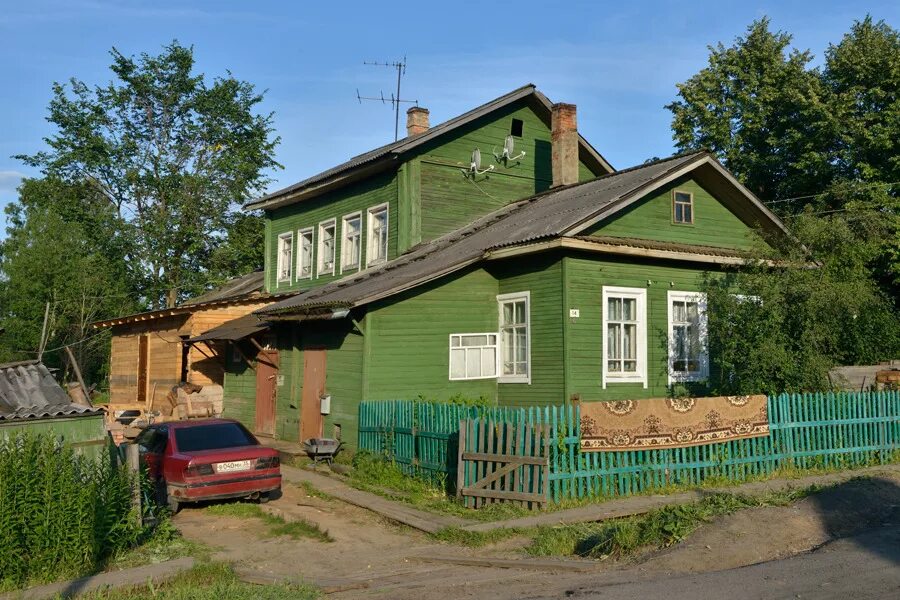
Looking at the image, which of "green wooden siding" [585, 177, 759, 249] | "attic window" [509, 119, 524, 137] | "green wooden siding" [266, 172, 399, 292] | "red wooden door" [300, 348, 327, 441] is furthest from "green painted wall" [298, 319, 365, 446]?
"attic window" [509, 119, 524, 137]

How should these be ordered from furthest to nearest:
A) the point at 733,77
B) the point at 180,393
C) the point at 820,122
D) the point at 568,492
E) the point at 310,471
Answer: the point at 733,77, the point at 820,122, the point at 180,393, the point at 310,471, the point at 568,492

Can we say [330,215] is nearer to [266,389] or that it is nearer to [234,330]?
[234,330]

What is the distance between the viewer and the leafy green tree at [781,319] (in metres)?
15.1

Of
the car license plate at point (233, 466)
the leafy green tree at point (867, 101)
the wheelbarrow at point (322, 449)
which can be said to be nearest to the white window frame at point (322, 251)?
the wheelbarrow at point (322, 449)

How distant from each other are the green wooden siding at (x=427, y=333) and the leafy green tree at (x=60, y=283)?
98.2 ft

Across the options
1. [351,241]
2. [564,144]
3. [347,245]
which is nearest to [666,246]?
[564,144]

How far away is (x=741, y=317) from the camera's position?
1566 centimetres

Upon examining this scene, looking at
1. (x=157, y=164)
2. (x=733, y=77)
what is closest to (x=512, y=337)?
(x=733, y=77)

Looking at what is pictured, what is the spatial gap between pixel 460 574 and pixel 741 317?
30.4ft

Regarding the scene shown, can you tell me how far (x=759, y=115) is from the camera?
3384 cm

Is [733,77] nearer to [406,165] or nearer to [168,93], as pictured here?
[406,165]

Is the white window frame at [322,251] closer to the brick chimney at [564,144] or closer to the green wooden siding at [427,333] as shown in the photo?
the brick chimney at [564,144]

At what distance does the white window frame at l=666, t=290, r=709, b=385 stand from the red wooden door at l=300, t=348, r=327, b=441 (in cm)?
738

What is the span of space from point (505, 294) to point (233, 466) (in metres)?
7.20
